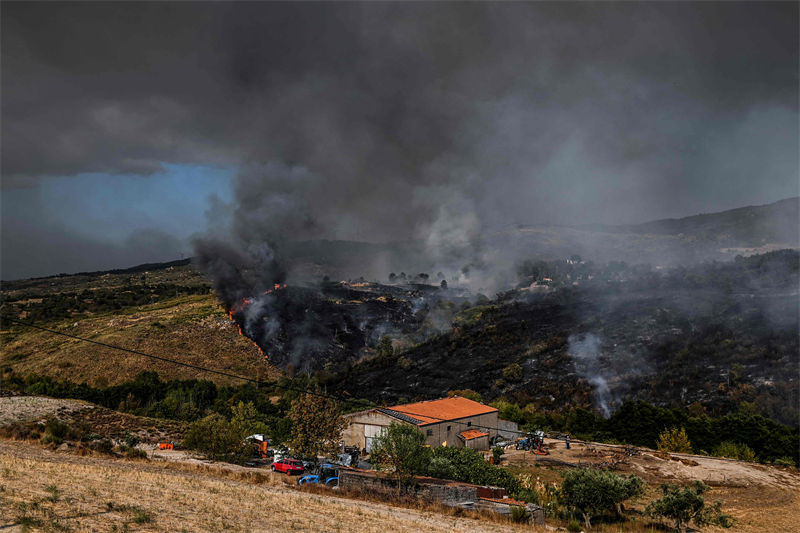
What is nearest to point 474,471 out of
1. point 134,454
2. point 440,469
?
point 440,469

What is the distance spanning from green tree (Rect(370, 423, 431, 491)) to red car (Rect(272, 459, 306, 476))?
6.63 meters

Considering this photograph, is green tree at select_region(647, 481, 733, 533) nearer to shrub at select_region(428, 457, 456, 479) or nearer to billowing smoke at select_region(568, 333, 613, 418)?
shrub at select_region(428, 457, 456, 479)

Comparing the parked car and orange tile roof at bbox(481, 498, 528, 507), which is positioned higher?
the parked car

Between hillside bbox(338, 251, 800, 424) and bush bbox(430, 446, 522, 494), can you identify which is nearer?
bush bbox(430, 446, 522, 494)

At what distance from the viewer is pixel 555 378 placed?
8900 centimetres

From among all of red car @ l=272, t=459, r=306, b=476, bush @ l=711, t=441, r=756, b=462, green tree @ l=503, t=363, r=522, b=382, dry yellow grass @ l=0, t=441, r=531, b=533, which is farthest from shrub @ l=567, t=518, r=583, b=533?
green tree @ l=503, t=363, r=522, b=382

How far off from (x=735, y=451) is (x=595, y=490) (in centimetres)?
3155

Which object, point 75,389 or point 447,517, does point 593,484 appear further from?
point 75,389

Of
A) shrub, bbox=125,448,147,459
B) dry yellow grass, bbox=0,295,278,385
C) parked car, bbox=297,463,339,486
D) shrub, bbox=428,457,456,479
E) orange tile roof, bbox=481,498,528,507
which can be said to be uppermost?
dry yellow grass, bbox=0,295,278,385

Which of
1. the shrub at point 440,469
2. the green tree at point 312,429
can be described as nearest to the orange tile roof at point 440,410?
the green tree at point 312,429

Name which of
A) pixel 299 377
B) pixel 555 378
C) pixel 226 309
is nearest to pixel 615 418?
pixel 555 378

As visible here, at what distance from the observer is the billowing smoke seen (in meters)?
80.1

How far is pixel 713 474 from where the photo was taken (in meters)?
42.5

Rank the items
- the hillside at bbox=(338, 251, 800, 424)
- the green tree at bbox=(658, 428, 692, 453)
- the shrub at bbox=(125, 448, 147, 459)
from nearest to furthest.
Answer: the shrub at bbox=(125, 448, 147, 459), the green tree at bbox=(658, 428, 692, 453), the hillside at bbox=(338, 251, 800, 424)
